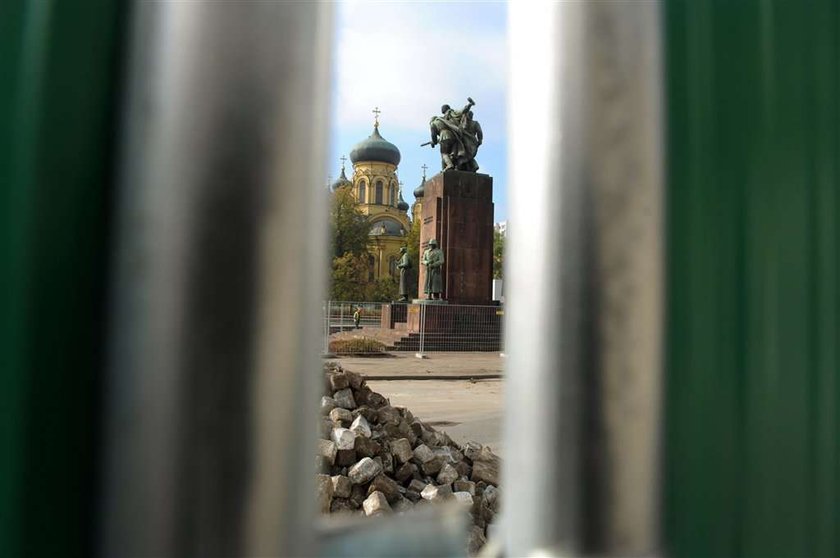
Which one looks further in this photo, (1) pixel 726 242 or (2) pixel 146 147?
(1) pixel 726 242

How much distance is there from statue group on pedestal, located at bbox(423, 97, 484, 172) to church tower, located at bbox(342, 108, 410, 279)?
35.1 meters

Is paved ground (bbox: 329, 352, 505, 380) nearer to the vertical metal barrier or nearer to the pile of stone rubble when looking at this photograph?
the vertical metal barrier

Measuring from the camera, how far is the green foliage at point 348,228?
3516 cm

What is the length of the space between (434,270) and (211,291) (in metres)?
18.2

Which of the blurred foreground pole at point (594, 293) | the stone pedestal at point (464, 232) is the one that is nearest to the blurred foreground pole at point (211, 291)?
the blurred foreground pole at point (594, 293)

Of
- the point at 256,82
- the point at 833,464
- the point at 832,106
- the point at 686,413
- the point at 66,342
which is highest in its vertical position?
the point at 832,106

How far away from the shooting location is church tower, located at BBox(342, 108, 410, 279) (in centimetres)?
5647

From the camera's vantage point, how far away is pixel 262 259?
64 centimetres

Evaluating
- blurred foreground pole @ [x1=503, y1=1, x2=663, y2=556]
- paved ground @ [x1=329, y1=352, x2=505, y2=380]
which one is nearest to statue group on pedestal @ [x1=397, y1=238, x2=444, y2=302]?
paved ground @ [x1=329, y1=352, x2=505, y2=380]

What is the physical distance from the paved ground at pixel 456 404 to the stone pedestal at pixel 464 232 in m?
7.84

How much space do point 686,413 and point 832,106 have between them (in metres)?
0.75

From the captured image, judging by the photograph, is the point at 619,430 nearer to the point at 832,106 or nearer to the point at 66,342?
the point at 66,342

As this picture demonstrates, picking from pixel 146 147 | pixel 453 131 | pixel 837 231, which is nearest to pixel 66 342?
pixel 146 147

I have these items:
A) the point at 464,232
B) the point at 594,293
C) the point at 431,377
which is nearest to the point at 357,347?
the point at 431,377
